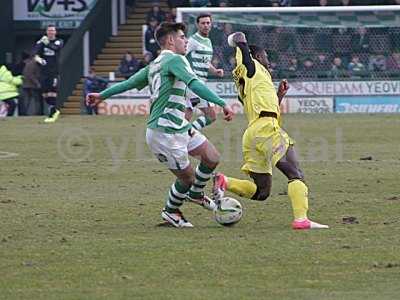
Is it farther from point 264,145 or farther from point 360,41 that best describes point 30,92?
point 264,145

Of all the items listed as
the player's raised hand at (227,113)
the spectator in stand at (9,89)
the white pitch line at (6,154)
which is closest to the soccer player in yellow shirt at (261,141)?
the player's raised hand at (227,113)

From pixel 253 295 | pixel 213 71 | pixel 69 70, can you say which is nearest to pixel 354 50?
pixel 69 70

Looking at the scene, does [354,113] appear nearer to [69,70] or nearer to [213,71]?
[69,70]

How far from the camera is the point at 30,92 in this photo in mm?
35250

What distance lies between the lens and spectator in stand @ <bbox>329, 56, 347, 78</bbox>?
31.9 metres

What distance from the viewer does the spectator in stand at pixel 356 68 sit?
3170cm

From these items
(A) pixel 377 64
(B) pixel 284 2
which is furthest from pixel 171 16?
(A) pixel 377 64

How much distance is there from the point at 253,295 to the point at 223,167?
10259mm

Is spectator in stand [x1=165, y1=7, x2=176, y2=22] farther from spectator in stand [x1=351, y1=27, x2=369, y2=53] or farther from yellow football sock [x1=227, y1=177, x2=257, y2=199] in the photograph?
yellow football sock [x1=227, y1=177, x2=257, y2=199]

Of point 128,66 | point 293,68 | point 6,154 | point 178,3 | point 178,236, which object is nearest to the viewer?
point 178,236

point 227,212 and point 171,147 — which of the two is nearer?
point 171,147

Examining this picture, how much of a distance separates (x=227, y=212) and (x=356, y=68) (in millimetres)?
20485

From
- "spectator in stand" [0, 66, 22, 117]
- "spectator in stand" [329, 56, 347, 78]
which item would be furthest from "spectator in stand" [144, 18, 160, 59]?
"spectator in stand" [329, 56, 347, 78]

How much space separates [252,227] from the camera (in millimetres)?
11922
